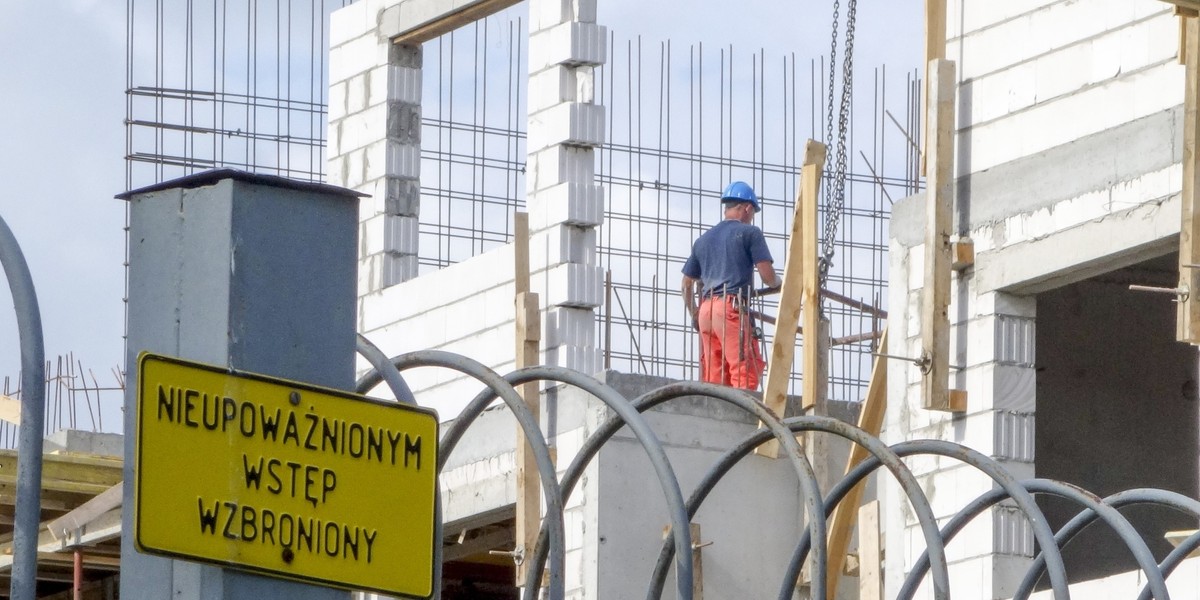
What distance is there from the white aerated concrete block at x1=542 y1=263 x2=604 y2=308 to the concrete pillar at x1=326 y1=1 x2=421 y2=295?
7.30 ft

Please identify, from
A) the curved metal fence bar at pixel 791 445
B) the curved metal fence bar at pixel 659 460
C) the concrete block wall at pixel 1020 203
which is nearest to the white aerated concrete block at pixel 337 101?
the concrete block wall at pixel 1020 203

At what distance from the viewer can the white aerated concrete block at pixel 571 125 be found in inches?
643

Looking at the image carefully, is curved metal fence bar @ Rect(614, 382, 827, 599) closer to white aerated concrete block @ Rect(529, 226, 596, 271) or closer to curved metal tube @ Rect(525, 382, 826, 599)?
curved metal tube @ Rect(525, 382, 826, 599)

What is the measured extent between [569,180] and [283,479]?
10.9m

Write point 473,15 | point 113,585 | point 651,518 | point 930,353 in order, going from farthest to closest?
point 113,585 < point 473,15 < point 651,518 < point 930,353

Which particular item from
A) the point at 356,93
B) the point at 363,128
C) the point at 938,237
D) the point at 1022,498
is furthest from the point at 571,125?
the point at 1022,498

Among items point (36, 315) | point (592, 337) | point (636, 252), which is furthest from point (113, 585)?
point (36, 315)

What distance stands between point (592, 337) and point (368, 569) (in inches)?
421

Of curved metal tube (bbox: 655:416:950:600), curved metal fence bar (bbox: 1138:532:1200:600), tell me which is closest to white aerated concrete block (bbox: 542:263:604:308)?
curved metal fence bar (bbox: 1138:532:1200:600)

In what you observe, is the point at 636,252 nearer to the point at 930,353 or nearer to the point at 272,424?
the point at 930,353

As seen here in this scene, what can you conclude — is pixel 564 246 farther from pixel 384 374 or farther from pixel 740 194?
pixel 384 374

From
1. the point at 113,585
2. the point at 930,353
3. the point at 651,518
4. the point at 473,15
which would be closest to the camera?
the point at 930,353

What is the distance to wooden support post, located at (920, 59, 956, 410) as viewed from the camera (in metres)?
13.9

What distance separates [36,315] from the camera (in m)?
7.60
